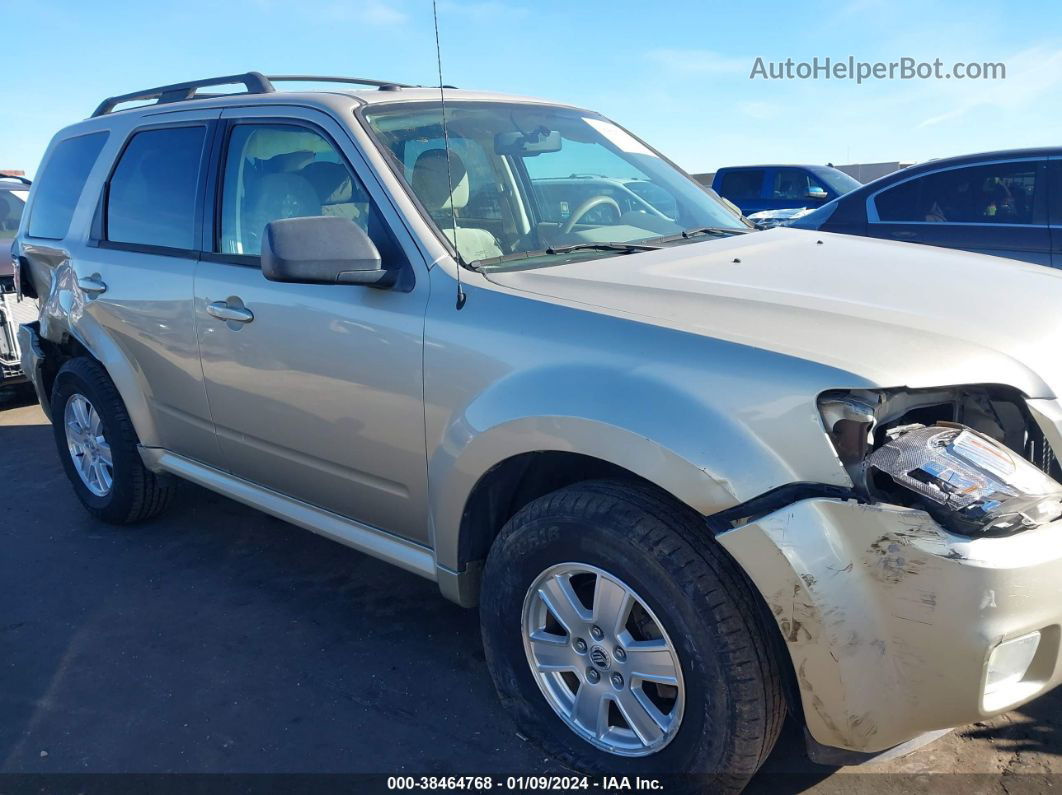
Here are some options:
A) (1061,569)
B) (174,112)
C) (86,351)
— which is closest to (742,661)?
(1061,569)

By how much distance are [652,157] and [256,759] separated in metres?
2.74

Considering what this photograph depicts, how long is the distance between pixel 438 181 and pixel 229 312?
0.92 metres

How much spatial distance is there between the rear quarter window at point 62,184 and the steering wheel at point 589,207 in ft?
8.01

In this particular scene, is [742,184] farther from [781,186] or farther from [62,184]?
[62,184]

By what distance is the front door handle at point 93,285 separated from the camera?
12.6 ft

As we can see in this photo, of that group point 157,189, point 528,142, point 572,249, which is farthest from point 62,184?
point 572,249

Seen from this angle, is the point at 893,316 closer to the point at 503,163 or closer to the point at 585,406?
the point at 585,406

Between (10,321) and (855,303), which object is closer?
(855,303)

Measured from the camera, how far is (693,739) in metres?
2.09

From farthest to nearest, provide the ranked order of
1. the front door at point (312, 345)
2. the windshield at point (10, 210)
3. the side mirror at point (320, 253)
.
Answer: the windshield at point (10, 210), the front door at point (312, 345), the side mirror at point (320, 253)

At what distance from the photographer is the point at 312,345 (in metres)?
2.81

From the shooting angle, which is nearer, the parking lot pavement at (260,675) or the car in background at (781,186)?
the parking lot pavement at (260,675)

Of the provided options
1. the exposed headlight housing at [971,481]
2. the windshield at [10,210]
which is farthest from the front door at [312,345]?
the windshield at [10,210]

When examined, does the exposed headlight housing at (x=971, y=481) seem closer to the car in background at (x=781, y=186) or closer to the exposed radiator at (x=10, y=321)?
the exposed radiator at (x=10, y=321)
